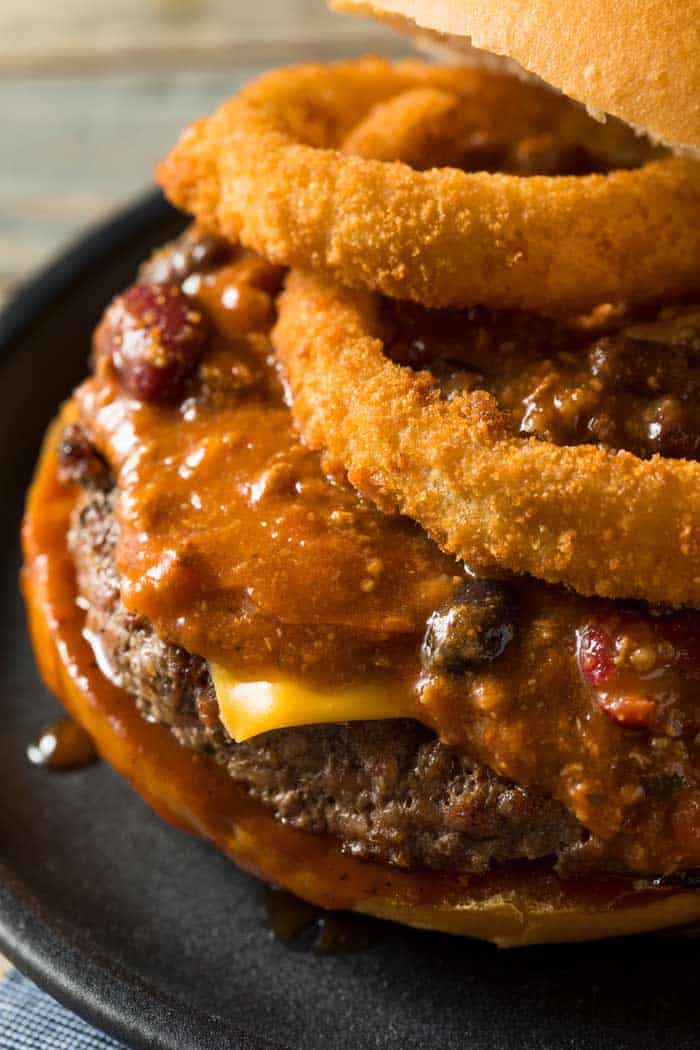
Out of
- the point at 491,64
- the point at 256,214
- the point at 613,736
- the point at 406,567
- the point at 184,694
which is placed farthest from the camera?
the point at 491,64

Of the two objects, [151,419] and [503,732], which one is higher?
[151,419]

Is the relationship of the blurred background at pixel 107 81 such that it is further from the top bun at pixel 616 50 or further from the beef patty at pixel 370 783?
the top bun at pixel 616 50

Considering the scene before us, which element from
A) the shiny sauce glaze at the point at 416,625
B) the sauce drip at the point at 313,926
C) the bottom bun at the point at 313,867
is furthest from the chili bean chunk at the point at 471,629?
the sauce drip at the point at 313,926

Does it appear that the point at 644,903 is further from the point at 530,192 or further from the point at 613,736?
the point at 530,192

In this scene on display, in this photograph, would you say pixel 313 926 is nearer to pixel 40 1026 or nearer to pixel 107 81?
pixel 40 1026

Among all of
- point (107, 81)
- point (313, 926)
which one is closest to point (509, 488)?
point (313, 926)

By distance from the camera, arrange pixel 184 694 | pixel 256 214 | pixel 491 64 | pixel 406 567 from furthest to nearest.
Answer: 1. pixel 491 64
2. pixel 256 214
3. pixel 184 694
4. pixel 406 567

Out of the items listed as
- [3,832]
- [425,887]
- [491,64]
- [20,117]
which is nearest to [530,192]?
[491,64]
